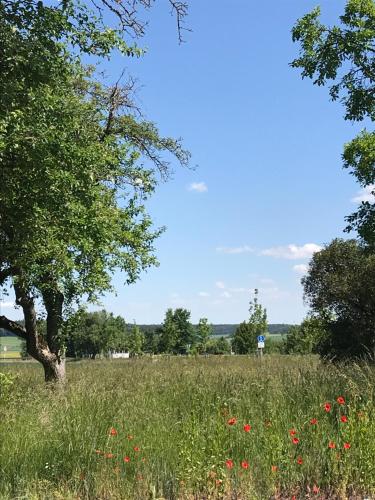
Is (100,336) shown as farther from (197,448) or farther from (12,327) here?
(197,448)

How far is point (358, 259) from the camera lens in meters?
23.7

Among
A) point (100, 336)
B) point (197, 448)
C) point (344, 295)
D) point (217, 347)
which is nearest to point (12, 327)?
point (197, 448)

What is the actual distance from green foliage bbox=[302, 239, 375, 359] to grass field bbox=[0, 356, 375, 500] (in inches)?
638

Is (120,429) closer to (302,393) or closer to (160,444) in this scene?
(160,444)

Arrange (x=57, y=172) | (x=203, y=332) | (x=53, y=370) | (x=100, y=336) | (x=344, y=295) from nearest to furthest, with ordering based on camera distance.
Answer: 1. (x=57, y=172)
2. (x=53, y=370)
3. (x=344, y=295)
4. (x=203, y=332)
5. (x=100, y=336)

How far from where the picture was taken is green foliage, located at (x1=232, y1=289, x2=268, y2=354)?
51.4 m

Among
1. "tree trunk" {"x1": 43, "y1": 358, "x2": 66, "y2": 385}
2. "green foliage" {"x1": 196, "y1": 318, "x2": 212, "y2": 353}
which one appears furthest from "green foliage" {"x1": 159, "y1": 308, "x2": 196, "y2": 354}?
"tree trunk" {"x1": 43, "y1": 358, "x2": 66, "y2": 385}

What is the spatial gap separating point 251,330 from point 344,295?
31741 mm

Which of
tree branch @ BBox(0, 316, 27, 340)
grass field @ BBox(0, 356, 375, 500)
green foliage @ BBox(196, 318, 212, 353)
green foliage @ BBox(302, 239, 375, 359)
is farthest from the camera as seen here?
green foliage @ BBox(196, 318, 212, 353)

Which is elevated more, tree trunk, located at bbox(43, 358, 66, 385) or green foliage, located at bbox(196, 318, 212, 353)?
green foliage, located at bbox(196, 318, 212, 353)

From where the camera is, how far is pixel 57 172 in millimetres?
7777

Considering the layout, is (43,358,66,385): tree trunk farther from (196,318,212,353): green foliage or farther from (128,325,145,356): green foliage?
(128,325,145,356): green foliage

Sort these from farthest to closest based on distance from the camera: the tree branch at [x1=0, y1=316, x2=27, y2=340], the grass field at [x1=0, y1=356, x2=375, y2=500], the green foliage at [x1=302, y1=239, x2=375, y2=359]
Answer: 1. the green foliage at [x1=302, y1=239, x2=375, y2=359]
2. the tree branch at [x1=0, y1=316, x2=27, y2=340]
3. the grass field at [x1=0, y1=356, x2=375, y2=500]

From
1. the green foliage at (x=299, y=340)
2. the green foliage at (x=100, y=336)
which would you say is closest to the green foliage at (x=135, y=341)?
the green foliage at (x=100, y=336)
